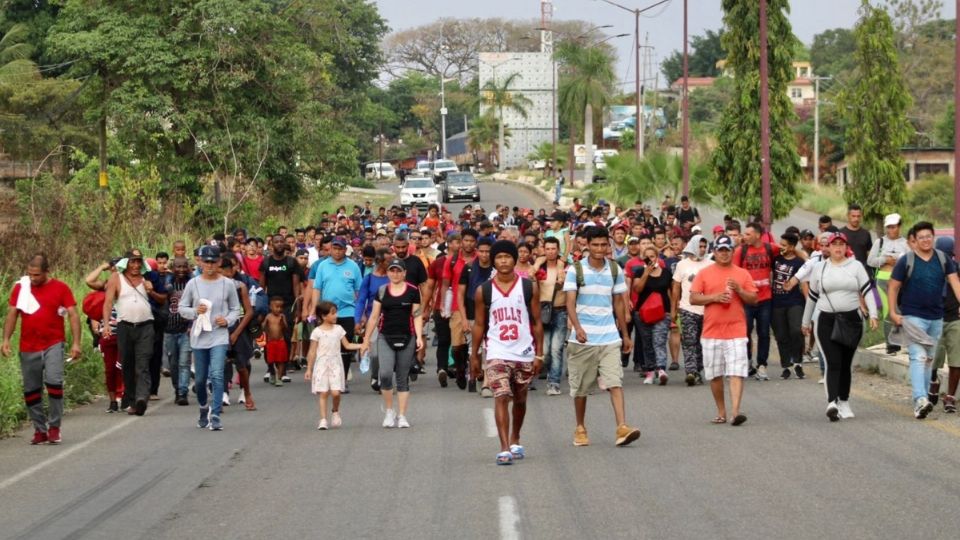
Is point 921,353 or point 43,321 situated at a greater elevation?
point 43,321

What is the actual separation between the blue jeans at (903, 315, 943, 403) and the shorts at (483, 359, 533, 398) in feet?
13.6

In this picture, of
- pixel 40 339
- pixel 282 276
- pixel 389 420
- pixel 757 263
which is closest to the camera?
pixel 40 339

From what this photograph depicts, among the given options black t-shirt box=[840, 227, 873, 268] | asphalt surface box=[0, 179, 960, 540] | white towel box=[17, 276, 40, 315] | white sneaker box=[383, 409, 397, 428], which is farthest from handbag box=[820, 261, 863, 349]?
white towel box=[17, 276, 40, 315]

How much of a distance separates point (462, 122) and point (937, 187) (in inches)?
3739

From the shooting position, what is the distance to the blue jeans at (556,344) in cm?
1684

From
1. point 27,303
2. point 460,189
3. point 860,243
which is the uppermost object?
point 460,189

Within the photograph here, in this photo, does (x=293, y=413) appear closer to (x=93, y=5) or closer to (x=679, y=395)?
(x=679, y=395)

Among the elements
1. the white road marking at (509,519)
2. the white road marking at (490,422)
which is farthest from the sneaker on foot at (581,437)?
the white road marking at (509,519)

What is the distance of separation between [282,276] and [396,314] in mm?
5224

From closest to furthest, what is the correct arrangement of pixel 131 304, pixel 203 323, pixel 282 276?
pixel 203 323
pixel 131 304
pixel 282 276

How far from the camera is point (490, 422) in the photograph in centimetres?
1431

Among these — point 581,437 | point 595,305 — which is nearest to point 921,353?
point 595,305

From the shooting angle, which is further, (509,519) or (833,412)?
(833,412)

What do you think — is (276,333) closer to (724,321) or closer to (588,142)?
(724,321)
